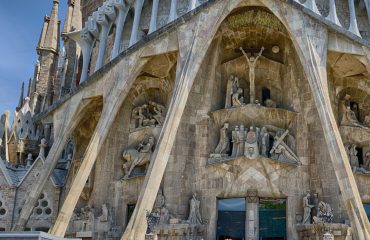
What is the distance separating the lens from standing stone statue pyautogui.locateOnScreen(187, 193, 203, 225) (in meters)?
15.9

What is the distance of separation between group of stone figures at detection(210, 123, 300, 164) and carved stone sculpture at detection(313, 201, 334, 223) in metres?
1.82

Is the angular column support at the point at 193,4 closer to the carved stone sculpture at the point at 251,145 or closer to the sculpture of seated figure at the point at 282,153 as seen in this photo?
the carved stone sculpture at the point at 251,145

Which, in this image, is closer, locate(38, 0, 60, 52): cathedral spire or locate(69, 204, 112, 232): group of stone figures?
locate(69, 204, 112, 232): group of stone figures

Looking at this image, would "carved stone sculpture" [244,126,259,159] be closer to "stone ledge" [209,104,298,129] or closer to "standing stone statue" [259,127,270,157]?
"standing stone statue" [259,127,270,157]

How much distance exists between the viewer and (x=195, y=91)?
17.8 metres

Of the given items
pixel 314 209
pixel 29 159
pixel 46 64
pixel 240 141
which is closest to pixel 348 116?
pixel 314 209

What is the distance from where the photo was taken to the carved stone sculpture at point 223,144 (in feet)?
55.7

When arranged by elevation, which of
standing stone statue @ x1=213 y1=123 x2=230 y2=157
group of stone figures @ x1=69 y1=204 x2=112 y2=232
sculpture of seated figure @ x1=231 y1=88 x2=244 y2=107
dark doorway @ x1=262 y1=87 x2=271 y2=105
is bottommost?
group of stone figures @ x1=69 y1=204 x2=112 y2=232

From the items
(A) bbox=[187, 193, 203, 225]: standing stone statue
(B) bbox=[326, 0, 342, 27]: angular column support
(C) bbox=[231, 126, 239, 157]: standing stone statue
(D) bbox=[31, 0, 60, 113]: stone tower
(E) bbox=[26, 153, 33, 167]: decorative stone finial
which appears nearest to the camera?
(A) bbox=[187, 193, 203, 225]: standing stone statue

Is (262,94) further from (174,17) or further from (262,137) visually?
(174,17)

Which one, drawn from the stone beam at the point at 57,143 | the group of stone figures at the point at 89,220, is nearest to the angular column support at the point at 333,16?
the stone beam at the point at 57,143

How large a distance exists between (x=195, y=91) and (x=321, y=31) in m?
4.70

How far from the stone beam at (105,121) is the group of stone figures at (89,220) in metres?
1.33

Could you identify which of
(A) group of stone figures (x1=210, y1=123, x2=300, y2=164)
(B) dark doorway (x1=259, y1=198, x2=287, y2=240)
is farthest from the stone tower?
(B) dark doorway (x1=259, y1=198, x2=287, y2=240)
